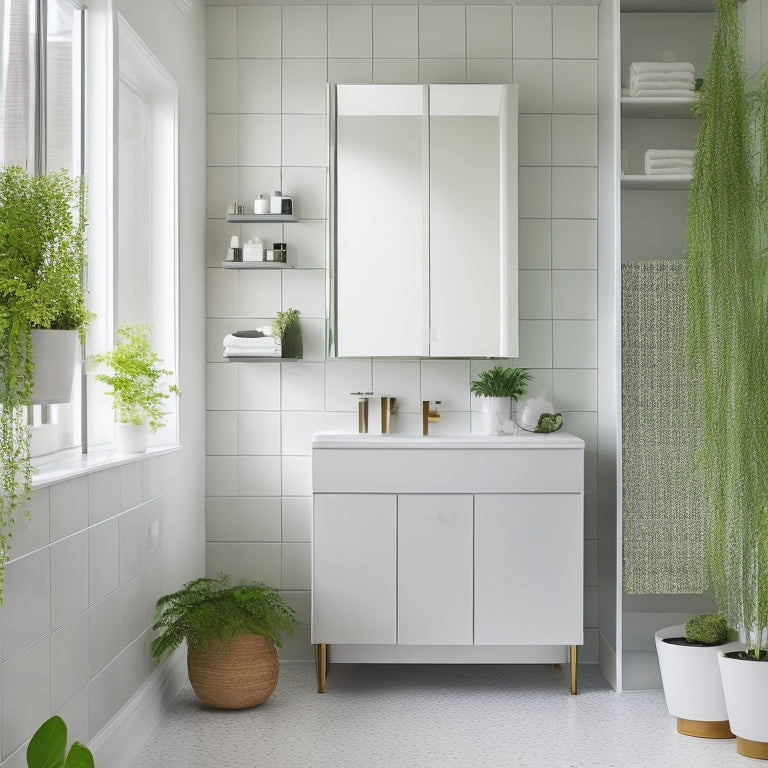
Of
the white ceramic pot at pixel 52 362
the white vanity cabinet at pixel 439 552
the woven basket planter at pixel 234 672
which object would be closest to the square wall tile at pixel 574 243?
the white vanity cabinet at pixel 439 552

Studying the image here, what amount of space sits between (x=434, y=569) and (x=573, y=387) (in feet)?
3.33

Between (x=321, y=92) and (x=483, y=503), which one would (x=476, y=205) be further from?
(x=483, y=503)

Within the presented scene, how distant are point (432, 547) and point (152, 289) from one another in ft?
4.63

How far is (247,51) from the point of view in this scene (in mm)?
3637

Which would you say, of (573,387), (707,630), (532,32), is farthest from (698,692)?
(532,32)

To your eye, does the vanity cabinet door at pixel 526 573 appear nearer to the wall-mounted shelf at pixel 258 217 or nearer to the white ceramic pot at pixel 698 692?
the white ceramic pot at pixel 698 692

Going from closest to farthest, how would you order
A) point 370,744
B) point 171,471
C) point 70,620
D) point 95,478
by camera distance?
1. point 70,620
2. point 95,478
3. point 370,744
4. point 171,471

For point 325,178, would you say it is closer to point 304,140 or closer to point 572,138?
point 304,140

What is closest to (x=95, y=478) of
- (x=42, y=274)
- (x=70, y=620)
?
(x=70, y=620)

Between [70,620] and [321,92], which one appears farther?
[321,92]

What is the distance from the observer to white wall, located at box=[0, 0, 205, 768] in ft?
6.26

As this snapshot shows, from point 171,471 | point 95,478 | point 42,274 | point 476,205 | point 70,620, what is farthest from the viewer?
point 476,205

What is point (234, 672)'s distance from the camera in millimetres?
2996

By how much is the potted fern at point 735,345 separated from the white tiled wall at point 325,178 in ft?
2.44
